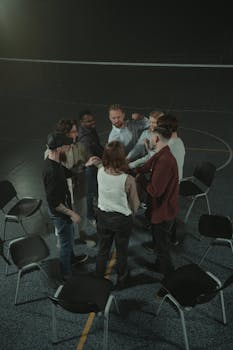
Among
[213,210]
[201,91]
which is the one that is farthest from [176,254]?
[201,91]

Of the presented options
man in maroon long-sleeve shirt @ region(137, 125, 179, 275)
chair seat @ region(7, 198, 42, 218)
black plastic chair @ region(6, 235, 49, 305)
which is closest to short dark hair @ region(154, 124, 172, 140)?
man in maroon long-sleeve shirt @ region(137, 125, 179, 275)

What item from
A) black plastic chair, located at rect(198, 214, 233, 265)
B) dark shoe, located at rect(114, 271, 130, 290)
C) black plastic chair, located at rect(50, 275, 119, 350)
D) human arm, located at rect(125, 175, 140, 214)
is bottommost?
dark shoe, located at rect(114, 271, 130, 290)

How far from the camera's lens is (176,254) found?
459 cm

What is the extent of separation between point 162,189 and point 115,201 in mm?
504

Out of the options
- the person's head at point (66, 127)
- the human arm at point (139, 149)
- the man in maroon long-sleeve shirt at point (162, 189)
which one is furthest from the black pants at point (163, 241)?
the person's head at point (66, 127)

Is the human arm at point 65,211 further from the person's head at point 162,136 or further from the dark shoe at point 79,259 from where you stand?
the person's head at point 162,136

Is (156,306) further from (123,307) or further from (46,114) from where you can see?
(46,114)

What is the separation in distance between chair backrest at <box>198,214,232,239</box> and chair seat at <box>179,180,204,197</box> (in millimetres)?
751

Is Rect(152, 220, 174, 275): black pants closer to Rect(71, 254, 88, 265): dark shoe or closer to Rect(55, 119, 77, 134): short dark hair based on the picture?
Rect(71, 254, 88, 265): dark shoe

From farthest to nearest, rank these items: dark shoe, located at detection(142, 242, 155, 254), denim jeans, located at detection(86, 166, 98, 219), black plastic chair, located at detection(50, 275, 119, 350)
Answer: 1. denim jeans, located at detection(86, 166, 98, 219)
2. dark shoe, located at detection(142, 242, 155, 254)
3. black plastic chair, located at detection(50, 275, 119, 350)

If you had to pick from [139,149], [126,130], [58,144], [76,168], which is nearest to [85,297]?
[58,144]

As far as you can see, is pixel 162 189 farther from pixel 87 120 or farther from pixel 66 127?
pixel 87 120

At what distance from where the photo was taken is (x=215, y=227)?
4.22m

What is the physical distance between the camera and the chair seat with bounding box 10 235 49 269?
12.4 feet
